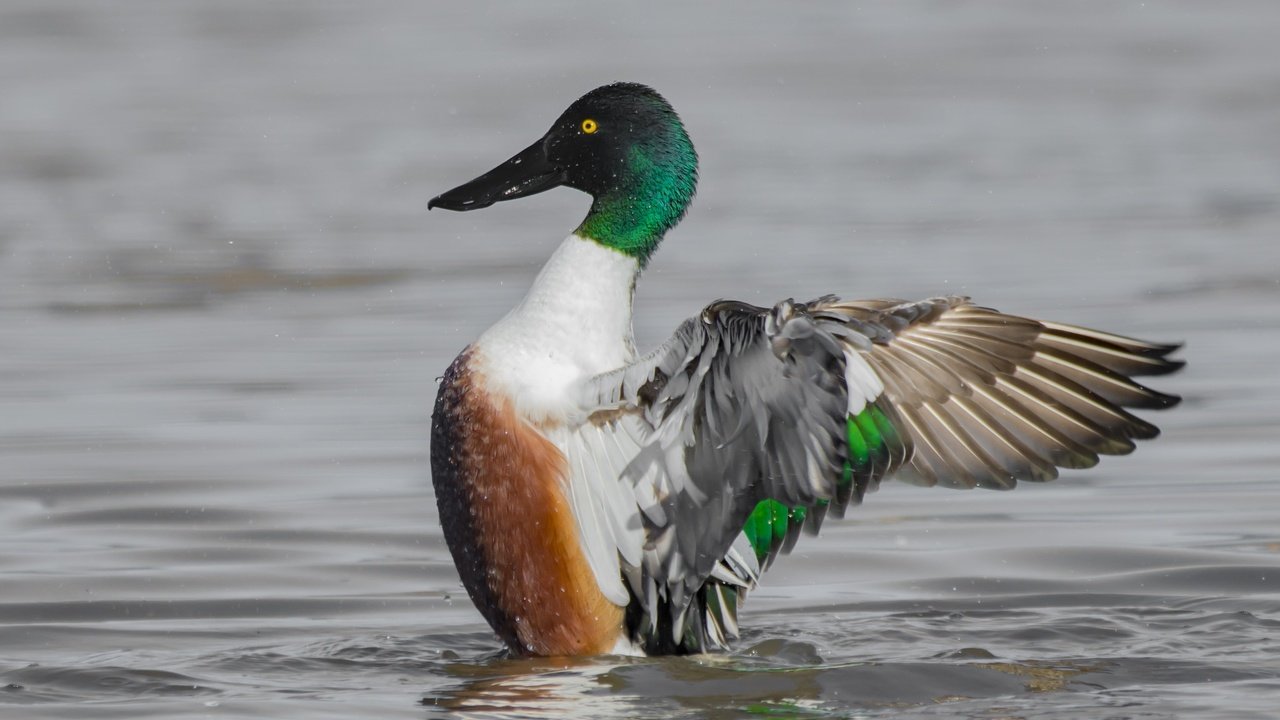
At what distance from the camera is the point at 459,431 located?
16.9ft

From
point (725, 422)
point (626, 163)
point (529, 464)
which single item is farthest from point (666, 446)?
point (626, 163)

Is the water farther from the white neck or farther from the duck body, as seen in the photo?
the white neck

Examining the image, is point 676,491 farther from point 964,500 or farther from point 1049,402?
point 964,500

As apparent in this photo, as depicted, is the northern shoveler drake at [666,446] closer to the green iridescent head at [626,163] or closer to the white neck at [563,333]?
the white neck at [563,333]

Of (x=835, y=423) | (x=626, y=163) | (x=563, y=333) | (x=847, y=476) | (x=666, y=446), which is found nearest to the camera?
(x=835, y=423)

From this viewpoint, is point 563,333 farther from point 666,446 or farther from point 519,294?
point 519,294

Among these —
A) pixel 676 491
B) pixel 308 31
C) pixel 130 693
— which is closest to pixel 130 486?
pixel 130 693

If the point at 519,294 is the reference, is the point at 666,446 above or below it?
below

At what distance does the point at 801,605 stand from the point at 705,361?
5.09 ft

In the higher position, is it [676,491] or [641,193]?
[641,193]

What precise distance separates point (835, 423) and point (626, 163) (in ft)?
4.02

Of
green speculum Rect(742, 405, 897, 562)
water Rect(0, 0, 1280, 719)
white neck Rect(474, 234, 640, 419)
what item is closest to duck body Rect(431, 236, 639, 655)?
white neck Rect(474, 234, 640, 419)

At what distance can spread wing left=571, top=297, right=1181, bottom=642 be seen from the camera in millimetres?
4727

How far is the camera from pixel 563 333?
5215 mm
